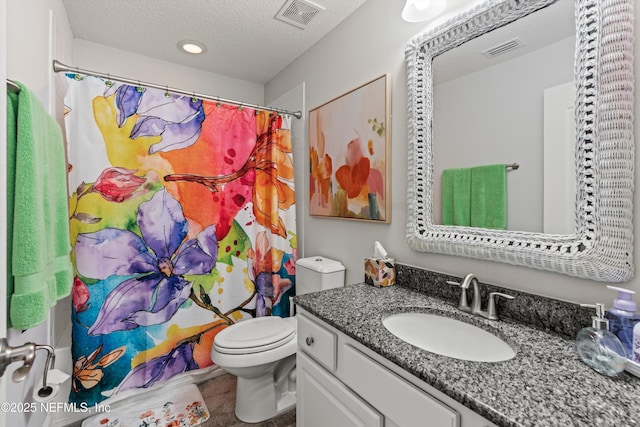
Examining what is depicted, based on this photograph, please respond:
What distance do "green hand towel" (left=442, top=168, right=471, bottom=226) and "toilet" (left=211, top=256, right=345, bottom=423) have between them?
75 centimetres

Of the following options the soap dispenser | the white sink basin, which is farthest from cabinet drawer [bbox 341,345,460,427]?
the soap dispenser

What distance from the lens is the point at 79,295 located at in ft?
4.99

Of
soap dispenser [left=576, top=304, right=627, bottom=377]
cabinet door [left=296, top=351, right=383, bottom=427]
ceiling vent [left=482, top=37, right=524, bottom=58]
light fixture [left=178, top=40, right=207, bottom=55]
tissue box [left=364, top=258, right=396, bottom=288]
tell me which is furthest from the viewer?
light fixture [left=178, top=40, right=207, bottom=55]

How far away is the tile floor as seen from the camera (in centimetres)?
159

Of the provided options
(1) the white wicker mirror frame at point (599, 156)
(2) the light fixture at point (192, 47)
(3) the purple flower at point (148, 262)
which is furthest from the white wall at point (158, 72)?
(1) the white wicker mirror frame at point (599, 156)

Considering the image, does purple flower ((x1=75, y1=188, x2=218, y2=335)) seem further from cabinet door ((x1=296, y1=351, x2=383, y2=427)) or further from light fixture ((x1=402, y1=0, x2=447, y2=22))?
light fixture ((x1=402, y1=0, x2=447, y2=22))

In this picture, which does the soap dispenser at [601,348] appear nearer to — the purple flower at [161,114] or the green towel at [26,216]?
the green towel at [26,216]

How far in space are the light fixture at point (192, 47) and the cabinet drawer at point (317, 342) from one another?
1.94m

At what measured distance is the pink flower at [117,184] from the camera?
62.9 inches

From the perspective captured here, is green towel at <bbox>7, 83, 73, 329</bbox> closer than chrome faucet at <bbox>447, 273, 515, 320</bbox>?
Yes

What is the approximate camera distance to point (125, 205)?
5.42ft

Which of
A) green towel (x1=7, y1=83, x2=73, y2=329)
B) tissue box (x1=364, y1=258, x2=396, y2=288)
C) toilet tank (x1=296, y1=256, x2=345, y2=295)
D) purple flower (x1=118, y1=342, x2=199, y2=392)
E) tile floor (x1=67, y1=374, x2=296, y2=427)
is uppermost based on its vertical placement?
green towel (x1=7, y1=83, x2=73, y2=329)

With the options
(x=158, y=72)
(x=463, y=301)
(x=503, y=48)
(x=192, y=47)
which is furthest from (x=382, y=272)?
(x=158, y=72)

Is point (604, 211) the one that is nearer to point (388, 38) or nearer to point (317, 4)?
point (388, 38)
